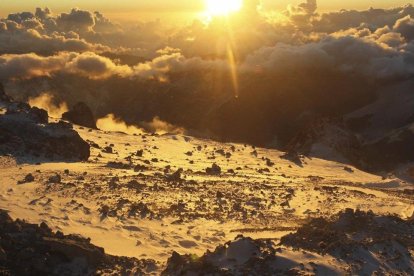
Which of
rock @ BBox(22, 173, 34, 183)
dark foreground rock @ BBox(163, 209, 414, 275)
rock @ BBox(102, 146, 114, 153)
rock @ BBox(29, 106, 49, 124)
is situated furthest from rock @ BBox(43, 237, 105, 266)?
rock @ BBox(102, 146, 114, 153)

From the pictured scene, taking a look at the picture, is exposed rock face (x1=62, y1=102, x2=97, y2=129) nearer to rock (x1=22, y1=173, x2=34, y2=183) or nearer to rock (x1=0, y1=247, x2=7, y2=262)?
rock (x1=22, y1=173, x2=34, y2=183)

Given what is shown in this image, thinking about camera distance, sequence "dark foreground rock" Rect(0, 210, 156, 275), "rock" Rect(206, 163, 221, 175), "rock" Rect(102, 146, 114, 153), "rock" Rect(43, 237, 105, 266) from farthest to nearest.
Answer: "rock" Rect(102, 146, 114, 153), "rock" Rect(206, 163, 221, 175), "rock" Rect(43, 237, 105, 266), "dark foreground rock" Rect(0, 210, 156, 275)

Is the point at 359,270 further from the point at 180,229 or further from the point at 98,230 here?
the point at 98,230

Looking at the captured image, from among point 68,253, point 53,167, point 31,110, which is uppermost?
point 31,110

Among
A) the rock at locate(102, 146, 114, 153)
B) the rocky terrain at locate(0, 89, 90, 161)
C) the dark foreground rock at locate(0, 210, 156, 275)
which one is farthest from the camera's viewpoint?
the rock at locate(102, 146, 114, 153)

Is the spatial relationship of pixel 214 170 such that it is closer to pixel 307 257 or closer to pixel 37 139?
pixel 37 139

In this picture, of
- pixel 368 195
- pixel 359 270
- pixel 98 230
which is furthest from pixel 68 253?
pixel 368 195
